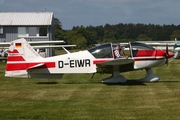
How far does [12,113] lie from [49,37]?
1249 inches

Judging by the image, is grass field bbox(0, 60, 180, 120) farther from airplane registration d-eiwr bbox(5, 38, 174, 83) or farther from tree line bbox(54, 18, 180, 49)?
tree line bbox(54, 18, 180, 49)

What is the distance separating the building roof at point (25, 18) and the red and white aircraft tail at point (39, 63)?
26.0 meters

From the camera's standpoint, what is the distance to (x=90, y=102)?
916cm

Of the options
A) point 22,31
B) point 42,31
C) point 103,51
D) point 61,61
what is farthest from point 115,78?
point 42,31

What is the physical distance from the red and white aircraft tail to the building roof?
85.2 ft

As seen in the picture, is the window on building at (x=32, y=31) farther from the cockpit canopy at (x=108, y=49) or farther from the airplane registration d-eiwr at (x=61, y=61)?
the cockpit canopy at (x=108, y=49)

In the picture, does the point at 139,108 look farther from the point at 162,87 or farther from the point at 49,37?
the point at 49,37

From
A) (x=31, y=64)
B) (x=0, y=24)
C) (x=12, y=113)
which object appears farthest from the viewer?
(x=0, y=24)

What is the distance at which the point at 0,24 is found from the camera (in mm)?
38750

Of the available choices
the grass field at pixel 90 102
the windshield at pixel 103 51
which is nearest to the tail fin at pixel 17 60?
the grass field at pixel 90 102

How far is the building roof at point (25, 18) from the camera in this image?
39.0 m

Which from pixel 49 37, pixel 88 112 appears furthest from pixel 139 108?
pixel 49 37

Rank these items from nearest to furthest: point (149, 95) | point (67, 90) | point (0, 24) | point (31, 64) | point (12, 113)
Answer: point (12, 113), point (149, 95), point (67, 90), point (31, 64), point (0, 24)

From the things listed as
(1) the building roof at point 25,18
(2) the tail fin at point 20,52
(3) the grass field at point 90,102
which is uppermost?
(1) the building roof at point 25,18
